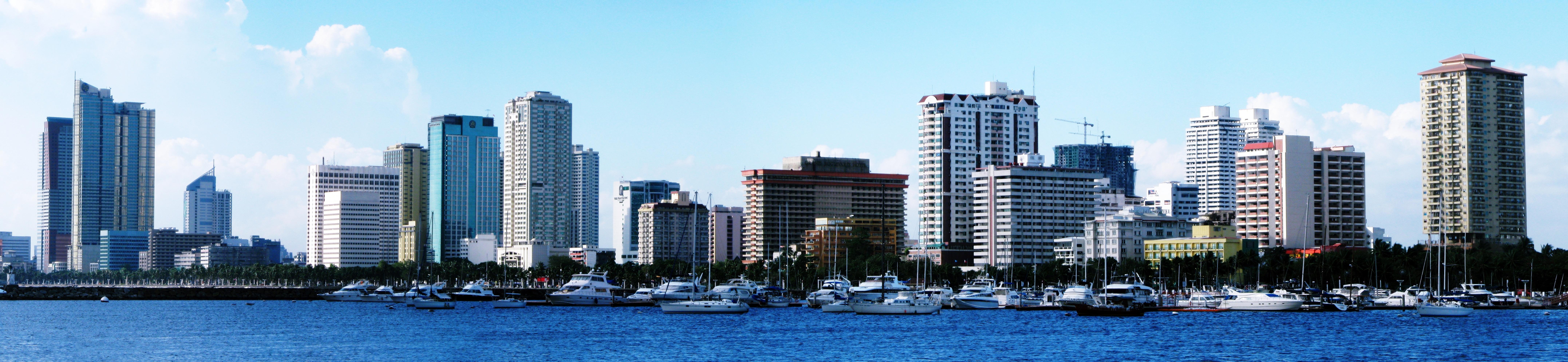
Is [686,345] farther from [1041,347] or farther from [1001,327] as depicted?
[1001,327]

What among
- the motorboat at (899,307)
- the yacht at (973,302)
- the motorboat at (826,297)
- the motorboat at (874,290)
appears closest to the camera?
the motorboat at (899,307)

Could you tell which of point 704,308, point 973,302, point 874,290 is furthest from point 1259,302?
point 704,308

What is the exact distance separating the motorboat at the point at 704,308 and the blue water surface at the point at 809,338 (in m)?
1.58

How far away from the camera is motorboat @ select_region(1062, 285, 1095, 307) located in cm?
17962

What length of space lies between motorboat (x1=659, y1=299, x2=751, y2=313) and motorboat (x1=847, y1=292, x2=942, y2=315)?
11656 millimetres

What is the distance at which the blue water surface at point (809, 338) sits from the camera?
113m

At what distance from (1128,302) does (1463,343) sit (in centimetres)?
5186

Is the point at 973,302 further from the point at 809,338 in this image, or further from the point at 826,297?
the point at 809,338

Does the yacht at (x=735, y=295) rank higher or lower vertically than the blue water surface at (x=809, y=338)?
higher

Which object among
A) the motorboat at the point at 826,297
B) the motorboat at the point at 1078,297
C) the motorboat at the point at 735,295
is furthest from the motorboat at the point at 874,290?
the motorboat at the point at 1078,297

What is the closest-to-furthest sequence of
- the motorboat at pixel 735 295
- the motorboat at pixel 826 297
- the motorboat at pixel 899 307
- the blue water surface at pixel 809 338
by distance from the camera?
the blue water surface at pixel 809 338 < the motorboat at pixel 899 307 < the motorboat at pixel 826 297 < the motorboat at pixel 735 295

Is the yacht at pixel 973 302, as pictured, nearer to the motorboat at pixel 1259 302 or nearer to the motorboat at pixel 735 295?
the motorboat at pixel 735 295

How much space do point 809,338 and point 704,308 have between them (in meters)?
44.3

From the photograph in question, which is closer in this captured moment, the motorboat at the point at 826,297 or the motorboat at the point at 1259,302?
the motorboat at the point at 1259,302
